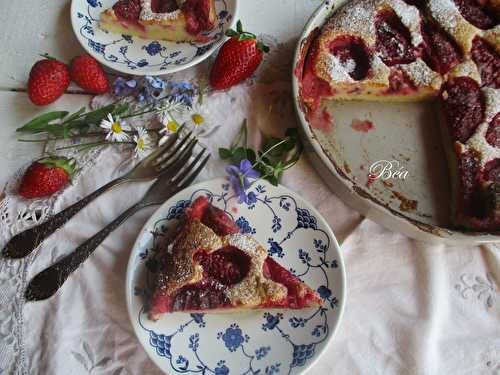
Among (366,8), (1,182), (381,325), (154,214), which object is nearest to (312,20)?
(366,8)

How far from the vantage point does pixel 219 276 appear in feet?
4.45

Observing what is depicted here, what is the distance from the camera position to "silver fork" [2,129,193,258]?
1409 mm

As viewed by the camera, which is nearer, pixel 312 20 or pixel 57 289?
pixel 57 289

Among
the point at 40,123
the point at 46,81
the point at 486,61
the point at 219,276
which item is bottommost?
the point at 219,276

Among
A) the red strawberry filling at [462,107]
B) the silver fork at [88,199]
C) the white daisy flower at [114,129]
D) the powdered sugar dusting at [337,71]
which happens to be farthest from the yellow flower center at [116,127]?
the red strawberry filling at [462,107]

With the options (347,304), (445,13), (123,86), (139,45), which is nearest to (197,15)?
(139,45)

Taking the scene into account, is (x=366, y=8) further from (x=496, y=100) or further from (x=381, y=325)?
(x=381, y=325)

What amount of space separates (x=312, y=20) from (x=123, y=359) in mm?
1123

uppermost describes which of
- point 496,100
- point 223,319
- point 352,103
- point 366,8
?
point 366,8

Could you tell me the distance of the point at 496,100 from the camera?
1546mm

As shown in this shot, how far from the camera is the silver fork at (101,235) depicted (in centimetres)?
138

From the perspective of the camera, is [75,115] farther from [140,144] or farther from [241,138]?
[241,138]

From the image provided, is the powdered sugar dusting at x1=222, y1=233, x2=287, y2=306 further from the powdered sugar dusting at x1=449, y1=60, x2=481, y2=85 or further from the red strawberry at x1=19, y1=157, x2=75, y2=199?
the powdered sugar dusting at x1=449, y1=60, x2=481, y2=85

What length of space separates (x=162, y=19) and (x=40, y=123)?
495 millimetres
